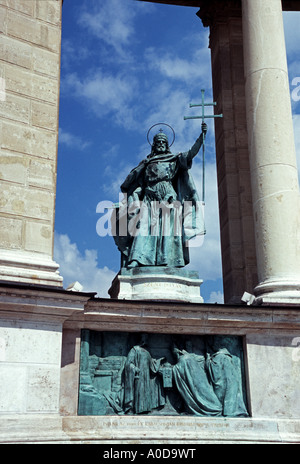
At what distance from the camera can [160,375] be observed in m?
16.0

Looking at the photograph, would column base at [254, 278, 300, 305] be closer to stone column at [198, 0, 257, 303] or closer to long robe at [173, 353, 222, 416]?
long robe at [173, 353, 222, 416]

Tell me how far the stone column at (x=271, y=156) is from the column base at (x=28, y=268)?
559 cm

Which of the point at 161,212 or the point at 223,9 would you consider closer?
the point at 161,212

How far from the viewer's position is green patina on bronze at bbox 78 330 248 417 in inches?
612

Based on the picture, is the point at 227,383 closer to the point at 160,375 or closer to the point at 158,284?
the point at 160,375

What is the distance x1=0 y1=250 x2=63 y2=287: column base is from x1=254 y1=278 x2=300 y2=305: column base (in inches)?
214

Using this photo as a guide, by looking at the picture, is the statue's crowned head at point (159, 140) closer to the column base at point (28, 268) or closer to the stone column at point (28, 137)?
the stone column at point (28, 137)

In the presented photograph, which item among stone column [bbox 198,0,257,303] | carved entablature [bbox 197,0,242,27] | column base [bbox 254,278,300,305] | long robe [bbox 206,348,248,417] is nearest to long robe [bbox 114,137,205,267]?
column base [bbox 254,278,300,305]

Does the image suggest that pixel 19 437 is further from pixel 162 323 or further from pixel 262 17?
Result: pixel 262 17

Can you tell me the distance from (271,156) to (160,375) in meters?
7.08

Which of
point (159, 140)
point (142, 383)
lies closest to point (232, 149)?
point (159, 140)

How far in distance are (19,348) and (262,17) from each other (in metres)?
12.7

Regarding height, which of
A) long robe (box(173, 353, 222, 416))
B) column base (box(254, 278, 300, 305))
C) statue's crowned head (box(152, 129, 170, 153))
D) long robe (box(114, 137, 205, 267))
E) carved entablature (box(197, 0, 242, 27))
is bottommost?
long robe (box(173, 353, 222, 416))

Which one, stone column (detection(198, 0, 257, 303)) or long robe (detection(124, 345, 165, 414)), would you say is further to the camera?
stone column (detection(198, 0, 257, 303))
